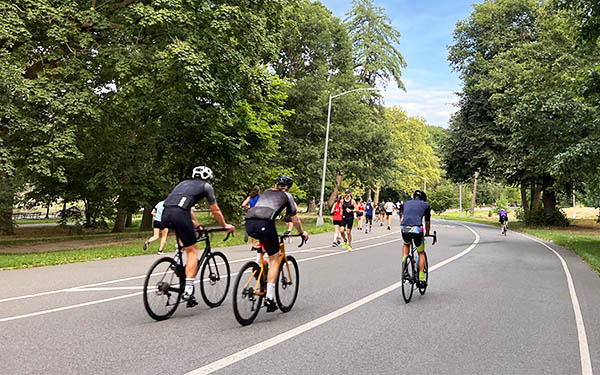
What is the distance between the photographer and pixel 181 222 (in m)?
6.18

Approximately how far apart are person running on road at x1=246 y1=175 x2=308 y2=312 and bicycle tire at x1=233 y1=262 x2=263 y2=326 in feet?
0.61

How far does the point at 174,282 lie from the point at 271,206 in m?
A: 1.59

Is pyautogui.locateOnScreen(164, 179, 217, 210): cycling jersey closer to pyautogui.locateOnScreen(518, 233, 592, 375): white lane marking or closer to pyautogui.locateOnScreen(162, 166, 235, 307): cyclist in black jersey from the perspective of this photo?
pyautogui.locateOnScreen(162, 166, 235, 307): cyclist in black jersey

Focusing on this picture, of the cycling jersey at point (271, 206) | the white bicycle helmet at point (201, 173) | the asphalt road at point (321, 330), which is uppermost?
the white bicycle helmet at point (201, 173)

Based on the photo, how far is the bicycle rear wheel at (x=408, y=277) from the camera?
7.69 metres

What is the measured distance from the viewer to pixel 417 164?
251 feet

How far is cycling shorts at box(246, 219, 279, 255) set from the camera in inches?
241

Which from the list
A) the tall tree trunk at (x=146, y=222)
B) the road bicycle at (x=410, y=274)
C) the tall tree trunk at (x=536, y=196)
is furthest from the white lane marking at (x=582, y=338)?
the tall tree trunk at (x=536, y=196)

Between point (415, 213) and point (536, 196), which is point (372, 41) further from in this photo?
point (415, 213)

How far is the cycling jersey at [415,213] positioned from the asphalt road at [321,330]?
4.15ft

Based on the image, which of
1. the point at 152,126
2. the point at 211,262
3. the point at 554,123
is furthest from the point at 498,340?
the point at 152,126

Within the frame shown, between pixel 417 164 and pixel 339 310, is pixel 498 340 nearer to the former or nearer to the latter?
pixel 339 310

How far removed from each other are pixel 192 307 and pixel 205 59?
10.7 meters

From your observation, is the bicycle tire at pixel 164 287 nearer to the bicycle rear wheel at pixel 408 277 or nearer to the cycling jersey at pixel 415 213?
the bicycle rear wheel at pixel 408 277
